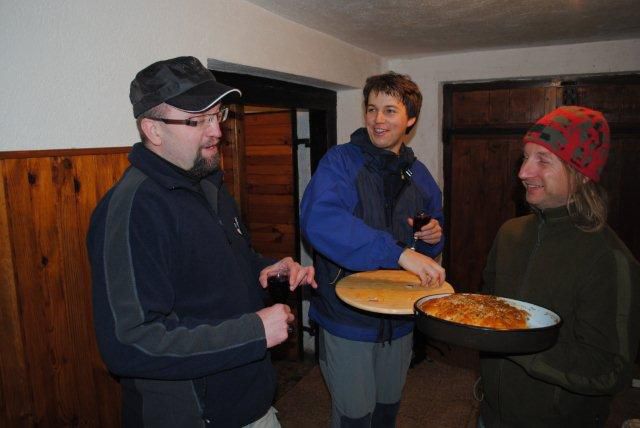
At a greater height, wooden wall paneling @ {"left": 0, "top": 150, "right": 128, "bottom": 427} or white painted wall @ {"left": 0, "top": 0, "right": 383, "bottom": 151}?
white painted wall @ {"left": 0, "top": 0, "right": 383, "bottom": 151}

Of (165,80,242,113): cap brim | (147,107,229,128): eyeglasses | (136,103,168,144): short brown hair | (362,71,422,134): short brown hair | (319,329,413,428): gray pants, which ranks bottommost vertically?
(319,329,413,428): gray pants

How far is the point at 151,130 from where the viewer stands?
1330 mm

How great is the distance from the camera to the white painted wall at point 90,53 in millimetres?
1348

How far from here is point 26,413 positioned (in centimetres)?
144

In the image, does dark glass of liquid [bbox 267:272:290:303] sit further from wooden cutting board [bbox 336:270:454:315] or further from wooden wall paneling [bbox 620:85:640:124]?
wooden wall paneling [bbox 620:85:640:124]

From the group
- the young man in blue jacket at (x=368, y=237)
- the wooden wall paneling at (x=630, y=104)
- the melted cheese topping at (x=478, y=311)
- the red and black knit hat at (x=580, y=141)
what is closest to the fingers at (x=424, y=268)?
the young man in blue jacket at (x=368, y=237)

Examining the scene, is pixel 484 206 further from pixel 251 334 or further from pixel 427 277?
pixel 251 334

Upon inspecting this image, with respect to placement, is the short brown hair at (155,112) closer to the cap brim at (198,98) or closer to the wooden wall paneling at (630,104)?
the cap brim at (198,98)

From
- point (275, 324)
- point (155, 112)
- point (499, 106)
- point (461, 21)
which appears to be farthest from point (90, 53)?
point (499, 106)

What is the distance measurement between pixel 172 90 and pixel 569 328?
1.40m

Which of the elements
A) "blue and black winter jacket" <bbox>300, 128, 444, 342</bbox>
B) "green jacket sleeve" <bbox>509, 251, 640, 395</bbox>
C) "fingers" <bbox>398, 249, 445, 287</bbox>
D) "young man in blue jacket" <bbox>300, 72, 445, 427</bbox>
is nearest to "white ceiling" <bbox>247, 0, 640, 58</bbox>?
"young man in blue jacket" <bbox>300, 72, 445, 427</bbox>

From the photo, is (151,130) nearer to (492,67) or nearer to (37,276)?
(37,276)

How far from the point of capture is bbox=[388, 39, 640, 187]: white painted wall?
3389 millimetres

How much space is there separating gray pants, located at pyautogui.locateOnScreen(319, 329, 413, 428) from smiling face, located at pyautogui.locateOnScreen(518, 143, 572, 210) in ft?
3.06
